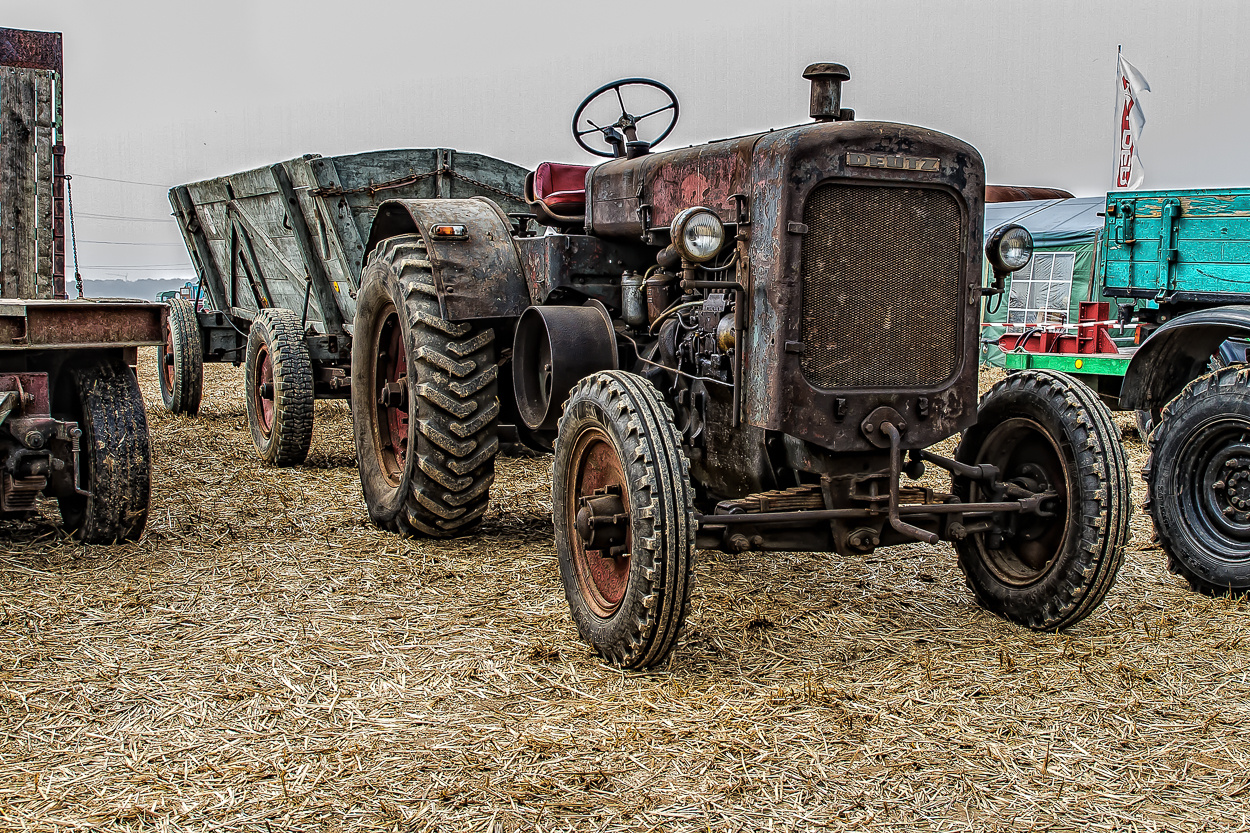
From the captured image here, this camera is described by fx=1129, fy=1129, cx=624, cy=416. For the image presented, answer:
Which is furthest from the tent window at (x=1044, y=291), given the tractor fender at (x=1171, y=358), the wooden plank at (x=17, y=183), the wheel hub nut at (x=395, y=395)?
the wooden plank at (x=17, y=183)

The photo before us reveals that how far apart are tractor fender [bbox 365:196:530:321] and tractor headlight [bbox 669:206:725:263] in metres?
1.66

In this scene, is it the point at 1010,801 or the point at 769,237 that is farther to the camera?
the point at 769,237

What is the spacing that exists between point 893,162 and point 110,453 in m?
3.35

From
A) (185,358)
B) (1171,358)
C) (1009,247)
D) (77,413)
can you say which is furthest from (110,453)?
(1171,358)

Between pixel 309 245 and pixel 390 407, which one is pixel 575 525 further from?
pixel 309 245

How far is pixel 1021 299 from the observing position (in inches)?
634

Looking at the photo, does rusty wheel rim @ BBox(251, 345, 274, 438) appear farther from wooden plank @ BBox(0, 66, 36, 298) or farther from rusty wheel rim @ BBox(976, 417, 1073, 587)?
rusty wheel rim @ BBox(976, 417, 1073, 587)

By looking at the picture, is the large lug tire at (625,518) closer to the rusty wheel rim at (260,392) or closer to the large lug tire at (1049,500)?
the large lug tire at (1049,500)

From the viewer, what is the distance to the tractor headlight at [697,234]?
350 centimetres

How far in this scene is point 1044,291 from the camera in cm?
1571

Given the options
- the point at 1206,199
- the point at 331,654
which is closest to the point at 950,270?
the point at 331,654

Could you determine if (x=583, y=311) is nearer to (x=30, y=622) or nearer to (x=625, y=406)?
(x=625, y=406)

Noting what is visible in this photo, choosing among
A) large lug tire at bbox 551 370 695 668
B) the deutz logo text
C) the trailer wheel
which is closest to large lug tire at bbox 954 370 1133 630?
the deutz logo text

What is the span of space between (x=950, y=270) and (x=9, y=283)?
17.4 feet
